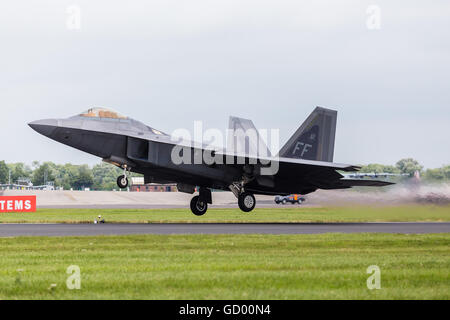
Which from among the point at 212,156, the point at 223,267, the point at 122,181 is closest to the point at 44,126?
the point at 122,181

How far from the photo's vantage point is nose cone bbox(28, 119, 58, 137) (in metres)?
22.5

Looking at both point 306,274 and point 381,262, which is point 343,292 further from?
point 381,262

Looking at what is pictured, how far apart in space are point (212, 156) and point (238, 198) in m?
2.83

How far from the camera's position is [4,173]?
166 meters

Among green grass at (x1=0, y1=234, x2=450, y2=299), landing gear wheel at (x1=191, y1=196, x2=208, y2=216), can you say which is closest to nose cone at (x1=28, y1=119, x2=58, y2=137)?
green grass at (x1=0, y1=234, x2=450, y2=299)

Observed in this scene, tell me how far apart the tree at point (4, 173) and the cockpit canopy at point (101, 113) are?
497ft

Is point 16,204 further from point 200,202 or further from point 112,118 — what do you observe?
point 112,118

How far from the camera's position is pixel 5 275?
9805 mm

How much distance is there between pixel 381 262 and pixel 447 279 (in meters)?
2.17

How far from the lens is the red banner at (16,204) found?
40938 mm

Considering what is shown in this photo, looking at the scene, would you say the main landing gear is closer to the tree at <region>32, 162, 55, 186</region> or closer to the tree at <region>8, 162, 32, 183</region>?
the tree at <region>32, 162, 55, 186</region>

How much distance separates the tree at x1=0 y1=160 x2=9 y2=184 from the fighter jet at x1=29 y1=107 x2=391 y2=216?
14885 cm
